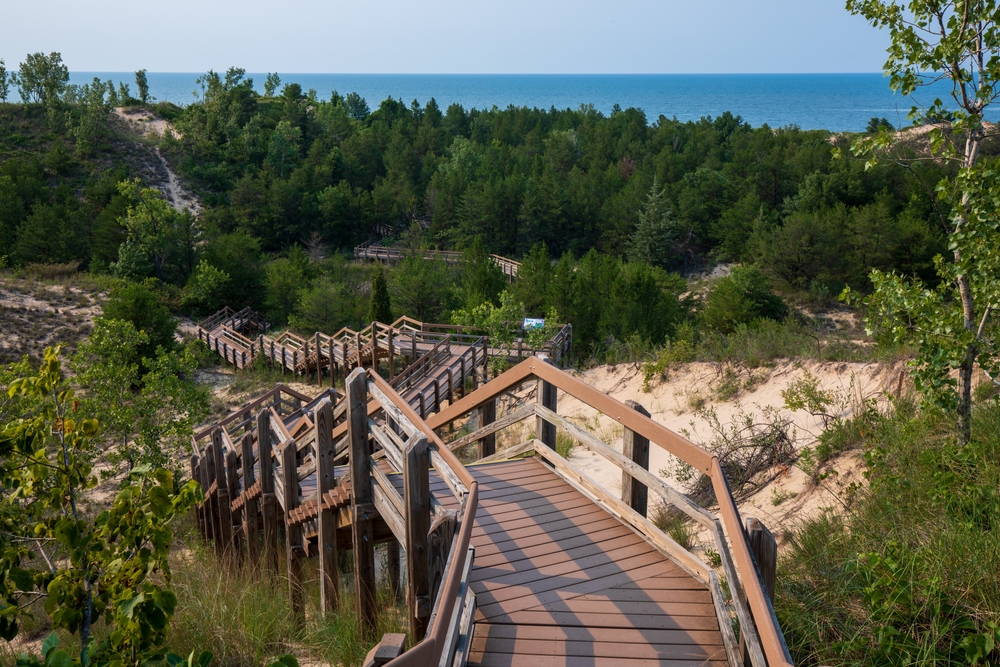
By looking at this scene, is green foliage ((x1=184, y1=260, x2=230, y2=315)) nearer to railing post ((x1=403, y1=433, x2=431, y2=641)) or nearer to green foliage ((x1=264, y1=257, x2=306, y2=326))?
green foliage ((x1=264, y1=257, x2=306, y2=326))

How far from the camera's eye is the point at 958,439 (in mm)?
5297

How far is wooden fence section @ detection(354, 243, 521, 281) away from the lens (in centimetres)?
4012

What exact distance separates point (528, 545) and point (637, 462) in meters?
→ 0.96

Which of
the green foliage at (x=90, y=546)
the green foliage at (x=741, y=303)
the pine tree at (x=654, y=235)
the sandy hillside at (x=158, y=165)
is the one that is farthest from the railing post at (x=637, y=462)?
the sandy hillside at (x=158, y=165)

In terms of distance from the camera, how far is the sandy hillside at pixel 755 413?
7.04 meters

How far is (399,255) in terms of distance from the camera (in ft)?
148

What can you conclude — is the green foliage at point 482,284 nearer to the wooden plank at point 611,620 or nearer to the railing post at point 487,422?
the railing post at point 487,422

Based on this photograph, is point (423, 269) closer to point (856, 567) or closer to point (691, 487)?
point (691, 487)

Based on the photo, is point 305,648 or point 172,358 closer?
point 305,648

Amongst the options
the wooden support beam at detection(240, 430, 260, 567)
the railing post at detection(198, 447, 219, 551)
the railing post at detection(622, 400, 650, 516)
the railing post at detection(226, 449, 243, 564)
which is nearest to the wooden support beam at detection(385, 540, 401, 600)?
the wooden support beam at detection(240, 430, 260, 567)

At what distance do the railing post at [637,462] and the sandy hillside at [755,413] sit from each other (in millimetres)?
1413

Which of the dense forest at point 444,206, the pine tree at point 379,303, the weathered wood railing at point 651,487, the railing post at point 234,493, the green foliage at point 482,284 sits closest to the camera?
the weathered wood railing at point 651,487

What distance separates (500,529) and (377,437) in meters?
1.31

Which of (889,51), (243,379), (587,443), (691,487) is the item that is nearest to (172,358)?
(243,379)
